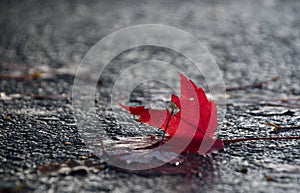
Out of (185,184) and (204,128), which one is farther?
(204,128)

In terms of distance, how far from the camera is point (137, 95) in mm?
3129

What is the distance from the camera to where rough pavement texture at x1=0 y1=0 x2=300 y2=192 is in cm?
172

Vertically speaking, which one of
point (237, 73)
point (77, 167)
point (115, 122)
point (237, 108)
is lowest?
point (77, 167)

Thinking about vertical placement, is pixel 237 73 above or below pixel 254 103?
above

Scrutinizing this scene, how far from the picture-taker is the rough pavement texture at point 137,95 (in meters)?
1.72

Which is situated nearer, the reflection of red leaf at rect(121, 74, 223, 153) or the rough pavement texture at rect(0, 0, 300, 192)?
the rough pavement texture at rect(0, 0, 300, 192)

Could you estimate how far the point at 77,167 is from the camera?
1810 mm

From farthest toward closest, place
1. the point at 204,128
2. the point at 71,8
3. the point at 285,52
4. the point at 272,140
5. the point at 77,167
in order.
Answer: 1. the point at 71,8
2. the point at 285,52
3. the point at 272,140
4. the point at 204,128
5. the point at 77,167

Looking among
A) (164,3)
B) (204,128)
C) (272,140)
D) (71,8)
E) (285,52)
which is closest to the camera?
(204,128)

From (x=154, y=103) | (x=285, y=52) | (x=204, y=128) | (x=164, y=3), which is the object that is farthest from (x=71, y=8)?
(x=204, y=128)

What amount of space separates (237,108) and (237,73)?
3.30 ft

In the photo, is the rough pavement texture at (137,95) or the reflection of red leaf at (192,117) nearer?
the rough pavement texture at (137,95)

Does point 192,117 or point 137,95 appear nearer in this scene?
point 192,117

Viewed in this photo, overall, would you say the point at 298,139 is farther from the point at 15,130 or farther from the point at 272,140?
the point at 15,130
